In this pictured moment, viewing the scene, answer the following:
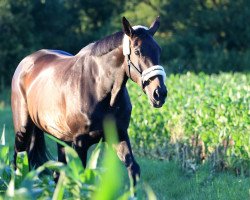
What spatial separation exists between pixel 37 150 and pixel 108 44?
8.11 ft

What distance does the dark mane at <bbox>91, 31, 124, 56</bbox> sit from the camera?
21.9 ft

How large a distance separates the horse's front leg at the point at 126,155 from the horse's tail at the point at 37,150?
6.76ft

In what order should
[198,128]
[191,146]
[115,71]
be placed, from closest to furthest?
[115,71]
[198,128]
[191,146]

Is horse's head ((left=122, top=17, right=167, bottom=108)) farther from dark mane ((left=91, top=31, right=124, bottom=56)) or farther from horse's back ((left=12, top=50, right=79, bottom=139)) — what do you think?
horse's back ((left=12, top=50, right=79, bottom=139))

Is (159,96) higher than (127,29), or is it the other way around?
(127,29)

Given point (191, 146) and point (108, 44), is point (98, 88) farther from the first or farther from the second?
point (191, 146)

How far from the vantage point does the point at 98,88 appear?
22.0 feet

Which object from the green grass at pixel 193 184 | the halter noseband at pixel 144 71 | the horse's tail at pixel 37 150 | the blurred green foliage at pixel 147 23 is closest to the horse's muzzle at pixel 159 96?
the halter noseband at pixel 144 71

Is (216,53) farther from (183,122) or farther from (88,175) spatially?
(88,175)

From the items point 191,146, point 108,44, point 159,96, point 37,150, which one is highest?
point 108,44

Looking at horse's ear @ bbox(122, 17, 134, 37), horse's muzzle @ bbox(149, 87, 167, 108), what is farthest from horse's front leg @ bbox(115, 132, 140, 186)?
horse's ear @ bbox(122, 17, 134, 37)

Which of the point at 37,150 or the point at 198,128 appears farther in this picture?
the point at 198,128

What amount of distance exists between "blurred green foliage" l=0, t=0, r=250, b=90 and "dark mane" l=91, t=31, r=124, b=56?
2603 centimetres

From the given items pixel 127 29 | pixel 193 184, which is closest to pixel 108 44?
pixel 127 29
